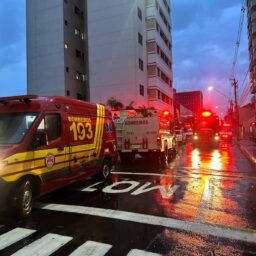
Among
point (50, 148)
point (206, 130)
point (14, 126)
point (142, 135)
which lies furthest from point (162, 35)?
point (14, 126)

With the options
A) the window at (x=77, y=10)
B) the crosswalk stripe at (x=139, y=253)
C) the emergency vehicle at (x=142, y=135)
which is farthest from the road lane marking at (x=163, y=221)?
the window at (x=77, y=10)

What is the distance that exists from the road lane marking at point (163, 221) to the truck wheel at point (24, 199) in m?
0.67

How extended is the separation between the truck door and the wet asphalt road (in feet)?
2.71

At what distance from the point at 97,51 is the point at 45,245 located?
153 feet

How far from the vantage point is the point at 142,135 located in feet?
53.9

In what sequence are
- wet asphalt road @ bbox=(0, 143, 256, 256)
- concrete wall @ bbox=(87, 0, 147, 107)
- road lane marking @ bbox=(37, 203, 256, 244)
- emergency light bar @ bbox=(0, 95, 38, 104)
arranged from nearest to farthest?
wet asphalt road @ bbox=(0, 143, 256, 256)
road lane marking @ bbox=(37, 203, 256, 244)
emergency light bar @ bbox=(0, 95, 38, 104)
concrete wall @ bbox=(87, 0, 147, 107)

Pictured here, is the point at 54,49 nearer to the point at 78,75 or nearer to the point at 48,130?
the point at 78,75

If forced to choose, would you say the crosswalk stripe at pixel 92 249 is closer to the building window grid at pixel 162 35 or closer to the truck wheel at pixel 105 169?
the truck wheel at pixel 105 169

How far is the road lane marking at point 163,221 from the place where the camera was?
579 centimetres

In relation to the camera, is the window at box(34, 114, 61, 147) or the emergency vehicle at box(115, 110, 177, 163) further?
the emergency vehicle at box(115, 110, 177, 163)

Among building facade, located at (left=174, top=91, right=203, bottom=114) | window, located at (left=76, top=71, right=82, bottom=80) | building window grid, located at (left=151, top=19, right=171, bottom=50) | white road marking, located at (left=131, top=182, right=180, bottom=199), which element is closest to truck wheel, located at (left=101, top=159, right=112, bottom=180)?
white road marking, located at (left=131, top=182, right=180, bottom=199)

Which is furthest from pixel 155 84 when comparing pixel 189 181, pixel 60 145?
pixel 60 145

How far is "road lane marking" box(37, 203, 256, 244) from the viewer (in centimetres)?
579

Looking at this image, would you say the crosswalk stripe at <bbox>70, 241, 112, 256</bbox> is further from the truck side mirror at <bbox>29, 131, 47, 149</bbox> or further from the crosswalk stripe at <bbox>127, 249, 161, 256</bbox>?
the truck side mirror at <bbox>29, 131, 47, 149</bbox>
